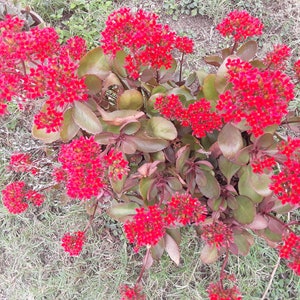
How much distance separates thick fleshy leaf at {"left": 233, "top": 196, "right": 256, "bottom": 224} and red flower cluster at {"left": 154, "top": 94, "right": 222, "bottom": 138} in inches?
20.4

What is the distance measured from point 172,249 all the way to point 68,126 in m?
0.90

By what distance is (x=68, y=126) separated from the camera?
1838 millimetres

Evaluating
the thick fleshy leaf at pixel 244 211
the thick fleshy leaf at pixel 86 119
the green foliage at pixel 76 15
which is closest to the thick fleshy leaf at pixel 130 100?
the thick fleshy leaf at pixel 86 119

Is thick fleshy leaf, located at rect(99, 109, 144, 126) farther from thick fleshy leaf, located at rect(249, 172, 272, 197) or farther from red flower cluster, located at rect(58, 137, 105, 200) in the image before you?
thick fleshy leaf, located at rect(249, 172, 272, 197)

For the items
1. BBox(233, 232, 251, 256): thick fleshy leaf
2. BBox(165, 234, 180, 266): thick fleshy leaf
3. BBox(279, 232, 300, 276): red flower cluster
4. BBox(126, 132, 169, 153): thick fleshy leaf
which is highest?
BBox(126, 132, 169, 153): thick fleshy leaf

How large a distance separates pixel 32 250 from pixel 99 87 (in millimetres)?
1714

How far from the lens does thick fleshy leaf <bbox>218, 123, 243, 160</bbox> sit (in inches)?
70.7

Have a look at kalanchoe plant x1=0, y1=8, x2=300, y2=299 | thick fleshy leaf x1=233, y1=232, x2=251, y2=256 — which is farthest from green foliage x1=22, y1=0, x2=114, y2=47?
thick fleshy leaf x1=233, y1=232, x2=251, y2=256

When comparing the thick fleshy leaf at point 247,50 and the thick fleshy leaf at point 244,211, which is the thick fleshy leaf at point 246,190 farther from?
the thick fleshy leaf at point 247,50

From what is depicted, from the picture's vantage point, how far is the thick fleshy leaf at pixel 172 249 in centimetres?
223

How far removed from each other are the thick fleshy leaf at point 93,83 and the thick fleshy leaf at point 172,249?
911 millimetres

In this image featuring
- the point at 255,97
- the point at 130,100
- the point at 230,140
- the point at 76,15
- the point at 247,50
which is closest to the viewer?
the point at 255,97

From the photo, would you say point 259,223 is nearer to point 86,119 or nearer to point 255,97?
point 255,97

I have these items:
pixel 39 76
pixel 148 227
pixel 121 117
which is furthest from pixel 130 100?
pixel 148 227
